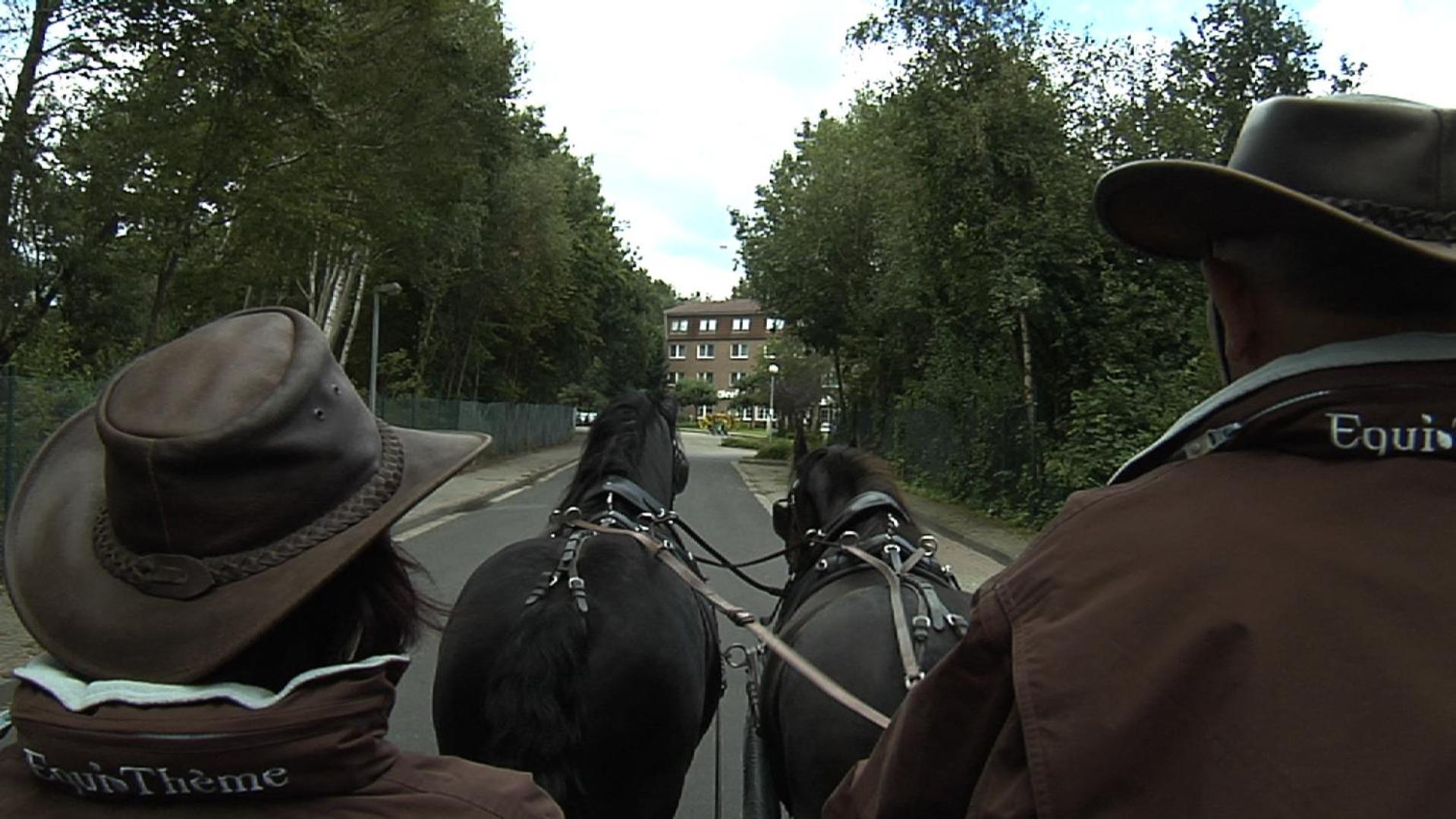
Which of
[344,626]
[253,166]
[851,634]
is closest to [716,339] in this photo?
[253,166]

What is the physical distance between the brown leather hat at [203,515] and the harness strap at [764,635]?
129cm

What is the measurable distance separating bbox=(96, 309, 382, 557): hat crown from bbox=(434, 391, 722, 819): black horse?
154 cm

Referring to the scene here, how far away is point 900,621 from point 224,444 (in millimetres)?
2163

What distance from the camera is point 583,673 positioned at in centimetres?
308

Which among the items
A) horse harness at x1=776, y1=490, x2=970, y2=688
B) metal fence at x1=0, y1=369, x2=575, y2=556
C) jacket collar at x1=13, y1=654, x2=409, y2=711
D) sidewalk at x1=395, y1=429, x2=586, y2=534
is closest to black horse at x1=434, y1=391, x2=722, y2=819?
horse harness at x1=776, y1=490, x2=970, y2=688

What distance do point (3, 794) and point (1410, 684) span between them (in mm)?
1513

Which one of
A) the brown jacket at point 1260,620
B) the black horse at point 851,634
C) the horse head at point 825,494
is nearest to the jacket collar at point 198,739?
the brown jacket at point 1260,620

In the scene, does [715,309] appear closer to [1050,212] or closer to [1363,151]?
[1050,212]

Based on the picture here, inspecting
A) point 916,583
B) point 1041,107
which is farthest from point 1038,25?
point 916,583

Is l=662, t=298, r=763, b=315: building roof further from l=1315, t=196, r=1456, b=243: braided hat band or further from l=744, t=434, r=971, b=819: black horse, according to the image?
l=1315, t=196, r=1456, b=243: braided hat band

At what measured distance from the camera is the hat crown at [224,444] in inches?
49.8

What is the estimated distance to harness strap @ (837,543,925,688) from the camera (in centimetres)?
286

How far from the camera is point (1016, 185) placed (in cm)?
1648

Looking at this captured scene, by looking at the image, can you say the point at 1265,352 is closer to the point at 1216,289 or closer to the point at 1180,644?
the point at 1216,289
